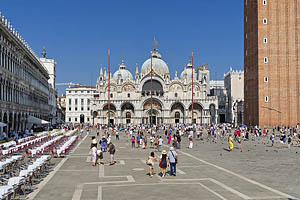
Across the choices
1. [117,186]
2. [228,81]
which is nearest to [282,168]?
[117,186]

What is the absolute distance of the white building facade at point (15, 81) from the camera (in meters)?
32.3

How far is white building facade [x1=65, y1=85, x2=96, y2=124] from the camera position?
106 meters

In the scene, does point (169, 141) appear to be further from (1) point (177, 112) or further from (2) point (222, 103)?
(2) point (222, 103)

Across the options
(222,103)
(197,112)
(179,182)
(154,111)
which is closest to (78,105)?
(154,111)

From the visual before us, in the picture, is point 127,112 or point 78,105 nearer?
point 127,112

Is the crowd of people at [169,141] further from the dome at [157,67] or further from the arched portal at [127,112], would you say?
the dome at [157,67]

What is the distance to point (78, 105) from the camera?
106500 mm

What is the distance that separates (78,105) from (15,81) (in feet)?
228

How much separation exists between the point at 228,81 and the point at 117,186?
9649 centimetres

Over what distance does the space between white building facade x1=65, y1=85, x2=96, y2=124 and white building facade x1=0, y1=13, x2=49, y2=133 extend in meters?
51.3

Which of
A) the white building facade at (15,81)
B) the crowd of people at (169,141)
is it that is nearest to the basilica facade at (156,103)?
the white building facade at (15,81)

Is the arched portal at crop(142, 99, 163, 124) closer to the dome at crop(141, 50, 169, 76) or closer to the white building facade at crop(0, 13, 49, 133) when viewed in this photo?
the dome at crop(141, 50, 169, 76)

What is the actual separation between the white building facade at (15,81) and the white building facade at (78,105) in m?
51.3

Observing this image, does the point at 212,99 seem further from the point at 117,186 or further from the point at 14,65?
the point at 117,186
